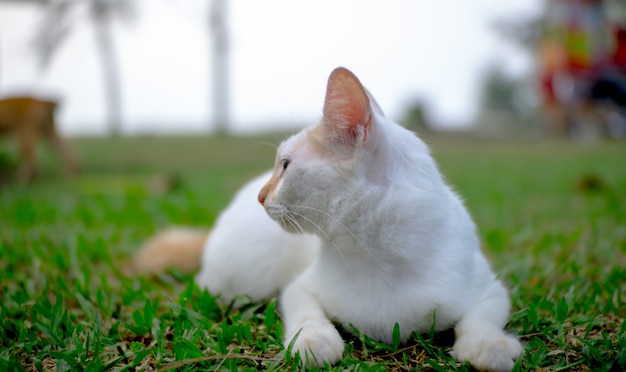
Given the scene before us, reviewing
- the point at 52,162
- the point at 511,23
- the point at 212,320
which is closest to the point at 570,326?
the point at 212,320

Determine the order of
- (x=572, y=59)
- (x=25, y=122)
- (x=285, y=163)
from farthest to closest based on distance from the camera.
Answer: (x=572, y=59)
(x=25, y=122)
(x=285, y=163)

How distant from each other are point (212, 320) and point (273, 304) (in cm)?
27

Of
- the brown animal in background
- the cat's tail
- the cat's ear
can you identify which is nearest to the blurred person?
the brown animal in background

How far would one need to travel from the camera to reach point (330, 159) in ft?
5.28

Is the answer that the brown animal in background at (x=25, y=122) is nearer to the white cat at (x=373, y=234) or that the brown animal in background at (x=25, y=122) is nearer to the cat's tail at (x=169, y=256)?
the cat's tail at (x=169, y=256)

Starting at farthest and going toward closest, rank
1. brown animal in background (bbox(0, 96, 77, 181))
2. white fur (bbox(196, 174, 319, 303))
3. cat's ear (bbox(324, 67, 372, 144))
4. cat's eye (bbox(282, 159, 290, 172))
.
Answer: brown animal in background (bbox(0, 96, 77, 181)) < white fur (bbox(196, 174, 319, 303)) < cat's eye (bbox(282, 159, 290, 172)) < cat's ear (bbox(324, 67, 372, 144))

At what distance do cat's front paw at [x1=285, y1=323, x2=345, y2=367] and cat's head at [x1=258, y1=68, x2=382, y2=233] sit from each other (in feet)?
1.09

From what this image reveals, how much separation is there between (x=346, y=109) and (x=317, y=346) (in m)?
0.71

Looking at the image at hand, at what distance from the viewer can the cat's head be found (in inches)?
61.4

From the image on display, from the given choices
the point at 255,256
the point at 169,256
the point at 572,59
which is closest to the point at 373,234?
the point at 255,256

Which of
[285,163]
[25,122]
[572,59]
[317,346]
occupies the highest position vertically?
[572,59]

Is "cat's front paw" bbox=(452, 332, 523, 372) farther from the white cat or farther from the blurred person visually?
the blurred person

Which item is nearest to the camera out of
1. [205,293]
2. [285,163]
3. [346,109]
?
[346,109]

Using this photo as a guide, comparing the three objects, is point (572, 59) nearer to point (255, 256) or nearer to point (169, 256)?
point (169, 256)
